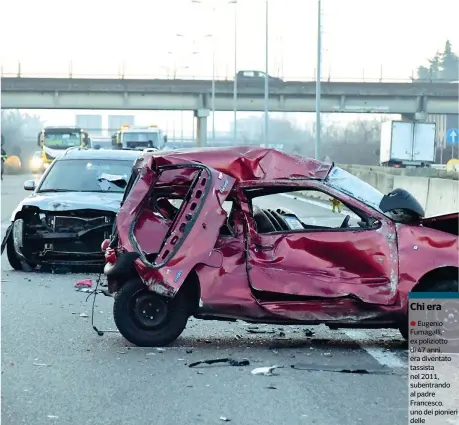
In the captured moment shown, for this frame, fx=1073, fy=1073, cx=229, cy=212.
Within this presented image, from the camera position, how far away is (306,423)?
6.52 metres

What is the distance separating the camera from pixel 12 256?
48.9 ft

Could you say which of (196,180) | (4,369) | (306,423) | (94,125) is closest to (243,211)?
(196,180)

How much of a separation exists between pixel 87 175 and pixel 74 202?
144 cm

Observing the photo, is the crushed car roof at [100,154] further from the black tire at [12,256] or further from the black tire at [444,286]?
the black tire at [444,286]

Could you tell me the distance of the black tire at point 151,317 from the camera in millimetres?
9109

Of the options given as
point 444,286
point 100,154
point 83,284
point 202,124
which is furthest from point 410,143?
point 444,286

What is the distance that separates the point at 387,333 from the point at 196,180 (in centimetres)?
249

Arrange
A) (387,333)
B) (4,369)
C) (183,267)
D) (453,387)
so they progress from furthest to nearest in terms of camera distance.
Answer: (387,333) < (183,267) < (4,369) < (453,387)

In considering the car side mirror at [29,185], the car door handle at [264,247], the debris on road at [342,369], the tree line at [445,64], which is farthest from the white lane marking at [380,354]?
the tree line at [445,64]

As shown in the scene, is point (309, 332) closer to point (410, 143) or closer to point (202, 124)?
point (410, 143)

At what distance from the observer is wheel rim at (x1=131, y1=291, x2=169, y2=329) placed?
9.12 m

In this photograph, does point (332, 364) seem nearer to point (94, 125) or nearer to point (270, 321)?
point (270, 321)

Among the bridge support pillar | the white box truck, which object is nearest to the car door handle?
the white box truck

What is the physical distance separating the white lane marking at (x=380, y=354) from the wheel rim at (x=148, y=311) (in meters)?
1.77
